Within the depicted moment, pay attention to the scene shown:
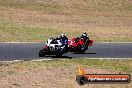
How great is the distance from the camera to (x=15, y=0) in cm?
6009

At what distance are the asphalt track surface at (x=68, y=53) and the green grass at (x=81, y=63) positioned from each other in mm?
1880

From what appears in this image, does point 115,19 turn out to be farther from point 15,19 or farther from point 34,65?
point 34,65

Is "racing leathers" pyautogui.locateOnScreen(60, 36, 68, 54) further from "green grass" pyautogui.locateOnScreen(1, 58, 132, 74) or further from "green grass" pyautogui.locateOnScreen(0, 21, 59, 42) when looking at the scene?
"green grass" pyautogui.locateOnScreen(0, 21, 59, 42)

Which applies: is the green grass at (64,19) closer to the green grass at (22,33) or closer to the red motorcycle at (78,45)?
the green grass at (22,33)

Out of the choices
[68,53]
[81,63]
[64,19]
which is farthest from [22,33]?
[64,19]

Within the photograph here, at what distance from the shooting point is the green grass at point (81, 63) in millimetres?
22833

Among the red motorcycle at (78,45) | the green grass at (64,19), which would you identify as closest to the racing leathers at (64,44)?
the red motorcycle at (78,45)

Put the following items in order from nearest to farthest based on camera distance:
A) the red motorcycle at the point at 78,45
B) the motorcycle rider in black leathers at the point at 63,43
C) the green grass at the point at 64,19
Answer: the motorcycle rider in black leathers at the point at 63,43, the red motorcycle at the point at 78,45, the green grass at the point at 64,19

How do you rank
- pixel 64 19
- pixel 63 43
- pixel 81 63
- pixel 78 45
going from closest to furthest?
pixel 81 63 < pixel 63 43 < pixel 78 45 < pixel 64 19

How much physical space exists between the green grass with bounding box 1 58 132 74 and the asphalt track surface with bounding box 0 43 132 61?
188 cm

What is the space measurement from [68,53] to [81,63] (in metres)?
4.21

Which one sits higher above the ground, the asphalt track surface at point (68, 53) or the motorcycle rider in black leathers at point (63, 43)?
the motorcycle rider in black leathers at point (63, 43)

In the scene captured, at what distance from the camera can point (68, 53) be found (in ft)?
93.5

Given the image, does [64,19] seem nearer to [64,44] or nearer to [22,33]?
[22,33]
